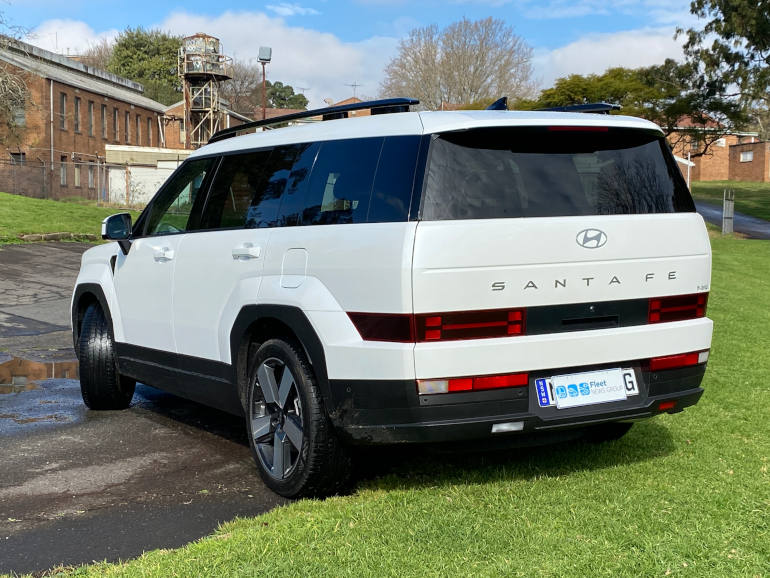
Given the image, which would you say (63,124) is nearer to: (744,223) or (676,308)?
(744,223)

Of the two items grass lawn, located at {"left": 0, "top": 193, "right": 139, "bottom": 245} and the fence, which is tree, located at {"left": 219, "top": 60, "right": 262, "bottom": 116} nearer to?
the fence

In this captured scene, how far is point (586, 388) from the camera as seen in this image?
14.6 ft

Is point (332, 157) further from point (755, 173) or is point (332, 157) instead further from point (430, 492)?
point (755, 173)

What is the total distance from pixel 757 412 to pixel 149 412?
459cm

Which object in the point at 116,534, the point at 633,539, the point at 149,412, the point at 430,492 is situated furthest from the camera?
the point at 149,412

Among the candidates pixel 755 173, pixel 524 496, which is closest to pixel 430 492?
pixel 524 496

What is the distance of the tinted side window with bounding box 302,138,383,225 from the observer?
452cm

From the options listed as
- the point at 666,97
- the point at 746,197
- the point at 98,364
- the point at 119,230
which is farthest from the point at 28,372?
the point at 746,197

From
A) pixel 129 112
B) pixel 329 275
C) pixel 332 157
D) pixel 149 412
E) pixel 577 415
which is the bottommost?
pixel 149 412

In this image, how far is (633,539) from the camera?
3.89 metres

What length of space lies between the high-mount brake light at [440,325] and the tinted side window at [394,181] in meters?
0.47

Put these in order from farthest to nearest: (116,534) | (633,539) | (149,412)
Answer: (149,412) < (116,534) < (633,539)

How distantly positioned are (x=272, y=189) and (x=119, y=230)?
1895 mm

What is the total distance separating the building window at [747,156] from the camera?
72875 mm
